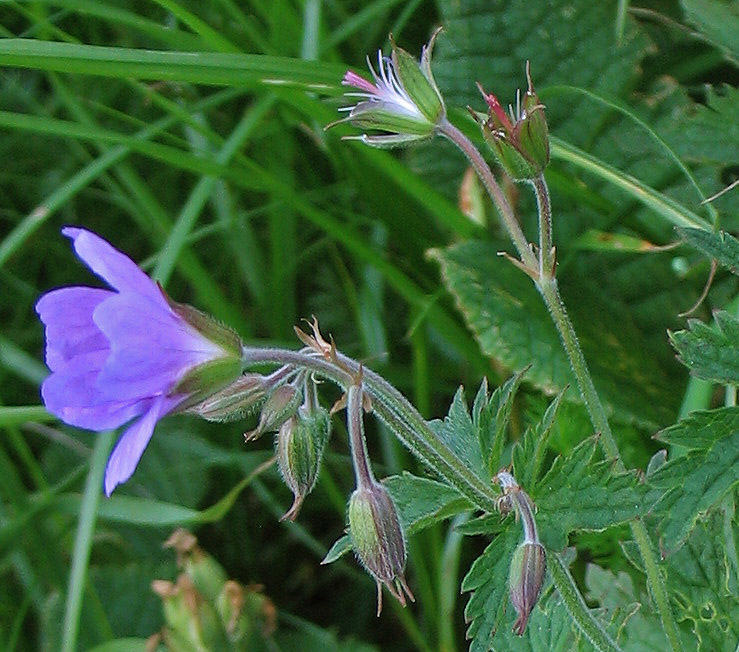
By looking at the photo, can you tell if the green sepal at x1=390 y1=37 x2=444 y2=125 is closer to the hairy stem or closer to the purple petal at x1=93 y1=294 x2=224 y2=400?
the hairy stem

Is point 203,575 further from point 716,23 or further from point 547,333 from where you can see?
point 716,23

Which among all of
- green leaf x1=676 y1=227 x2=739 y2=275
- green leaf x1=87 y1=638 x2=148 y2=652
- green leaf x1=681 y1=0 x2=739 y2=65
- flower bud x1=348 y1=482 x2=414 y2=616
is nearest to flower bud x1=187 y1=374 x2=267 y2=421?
flower bud x1=348 y1=482 x2=414 y2=616

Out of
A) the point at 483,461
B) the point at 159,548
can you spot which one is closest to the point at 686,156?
the point at 483,461

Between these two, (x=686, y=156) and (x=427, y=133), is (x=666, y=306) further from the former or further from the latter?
(x=427, y=133)

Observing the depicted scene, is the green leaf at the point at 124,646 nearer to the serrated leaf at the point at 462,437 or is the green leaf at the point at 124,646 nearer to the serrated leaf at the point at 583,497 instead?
the serrated leaf at the point at 462,437

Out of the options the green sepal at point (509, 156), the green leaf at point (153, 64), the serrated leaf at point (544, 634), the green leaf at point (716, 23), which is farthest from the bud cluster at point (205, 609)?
the green leaf at point (716, 23)

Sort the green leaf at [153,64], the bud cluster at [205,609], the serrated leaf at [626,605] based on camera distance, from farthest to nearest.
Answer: the bud cluster at [205,609]
the serrated leaf at [626,605]
the green leaf at [153,64]
